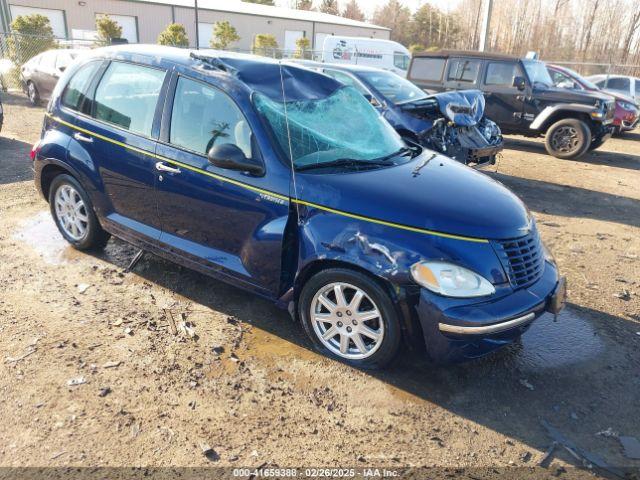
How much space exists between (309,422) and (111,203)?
2601mm

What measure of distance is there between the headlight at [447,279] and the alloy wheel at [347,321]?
361mm

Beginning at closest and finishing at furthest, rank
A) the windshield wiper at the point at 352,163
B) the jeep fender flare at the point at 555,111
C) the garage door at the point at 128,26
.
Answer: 1. the windshield wiper at the point at 352,163
2. the jeep fender flare at the point at 555,111
3. the garage door at the point at 128,26

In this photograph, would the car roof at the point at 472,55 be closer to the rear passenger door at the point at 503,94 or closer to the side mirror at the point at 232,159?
the rear passenger door at the point at 503,94

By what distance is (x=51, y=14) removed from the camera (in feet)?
92.7

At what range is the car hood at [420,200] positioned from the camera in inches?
120

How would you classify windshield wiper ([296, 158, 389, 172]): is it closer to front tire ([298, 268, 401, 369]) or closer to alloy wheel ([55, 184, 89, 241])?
front tire ([298, 268, 401, 369])

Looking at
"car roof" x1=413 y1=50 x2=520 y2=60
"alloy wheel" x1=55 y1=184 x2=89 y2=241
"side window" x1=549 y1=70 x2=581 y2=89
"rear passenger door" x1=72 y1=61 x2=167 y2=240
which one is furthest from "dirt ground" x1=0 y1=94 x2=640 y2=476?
"side window" x1=549 y1=70 x2=581 y2=89

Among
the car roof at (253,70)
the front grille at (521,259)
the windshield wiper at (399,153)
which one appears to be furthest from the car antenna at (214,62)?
the front grille at (521,259)

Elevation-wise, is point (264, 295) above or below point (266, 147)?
below

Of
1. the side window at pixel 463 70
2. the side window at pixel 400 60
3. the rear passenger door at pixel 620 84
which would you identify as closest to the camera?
the side window at pixel 463 70

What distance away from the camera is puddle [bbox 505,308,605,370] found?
3527 mm

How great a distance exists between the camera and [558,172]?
30.6ft

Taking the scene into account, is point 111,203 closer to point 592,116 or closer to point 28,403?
point 28,403

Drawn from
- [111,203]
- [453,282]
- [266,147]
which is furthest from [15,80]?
[453,282]
